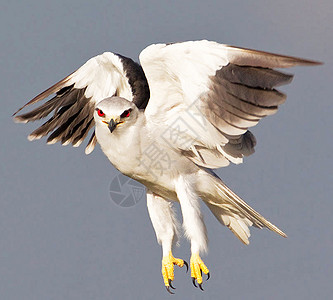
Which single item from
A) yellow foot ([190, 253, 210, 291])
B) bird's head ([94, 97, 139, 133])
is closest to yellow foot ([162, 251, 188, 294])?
yellow foot ([190, 253, 210, 291])

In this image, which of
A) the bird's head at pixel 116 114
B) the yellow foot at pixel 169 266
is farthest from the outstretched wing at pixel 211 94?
the yellow foot at pixel 169 266

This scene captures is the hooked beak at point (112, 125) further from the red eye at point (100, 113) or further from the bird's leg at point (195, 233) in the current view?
the bird's leg at point (195, 233)

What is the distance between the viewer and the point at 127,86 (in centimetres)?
1444

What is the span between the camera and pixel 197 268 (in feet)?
42.5

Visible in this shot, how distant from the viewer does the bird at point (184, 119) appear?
39.1 ft

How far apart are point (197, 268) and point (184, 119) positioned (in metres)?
2.08

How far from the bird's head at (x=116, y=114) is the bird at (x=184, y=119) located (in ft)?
0.05

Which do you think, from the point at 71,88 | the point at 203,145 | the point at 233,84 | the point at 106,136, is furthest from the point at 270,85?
the point at 71,88

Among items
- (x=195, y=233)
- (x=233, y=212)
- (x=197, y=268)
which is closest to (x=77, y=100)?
(x=233, y=212)

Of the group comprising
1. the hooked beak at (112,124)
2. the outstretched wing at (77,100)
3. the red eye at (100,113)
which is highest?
the red eye at (100,113)

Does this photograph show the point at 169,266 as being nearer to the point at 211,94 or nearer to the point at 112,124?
the point at 112,124

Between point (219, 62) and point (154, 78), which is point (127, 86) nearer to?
point (154, 78)

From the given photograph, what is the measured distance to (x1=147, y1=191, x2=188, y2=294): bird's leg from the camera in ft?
44.3

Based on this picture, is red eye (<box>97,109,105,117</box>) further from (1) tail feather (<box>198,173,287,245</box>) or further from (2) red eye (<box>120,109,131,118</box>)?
(1) tail feather (<box>198,173,287,245</box>)
